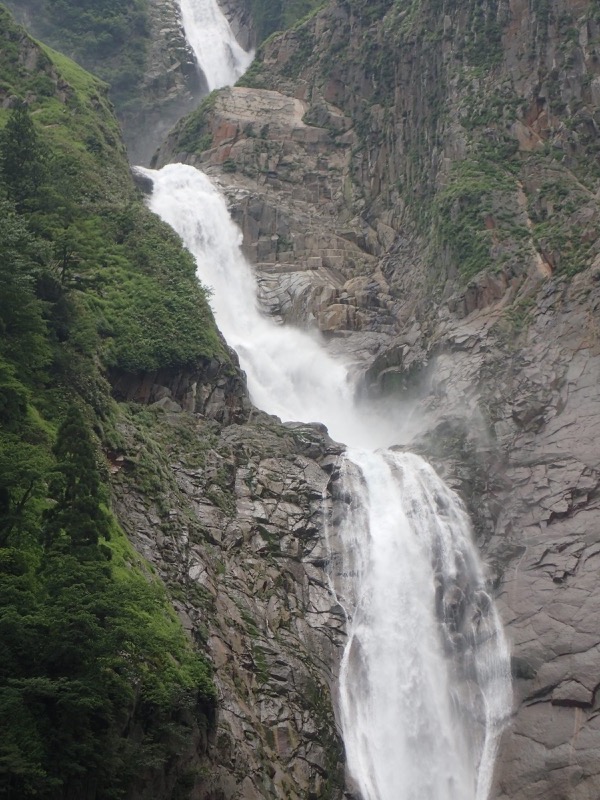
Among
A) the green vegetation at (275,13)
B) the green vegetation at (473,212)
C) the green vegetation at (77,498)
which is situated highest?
the green vegetation at (275,13)

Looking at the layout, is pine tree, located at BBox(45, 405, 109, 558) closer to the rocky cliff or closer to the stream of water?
the stream of water

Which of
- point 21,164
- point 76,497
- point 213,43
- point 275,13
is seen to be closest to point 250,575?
point 76,497

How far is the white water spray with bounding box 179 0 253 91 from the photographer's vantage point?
303 ft

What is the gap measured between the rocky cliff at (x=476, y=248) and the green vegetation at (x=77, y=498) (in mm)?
11627

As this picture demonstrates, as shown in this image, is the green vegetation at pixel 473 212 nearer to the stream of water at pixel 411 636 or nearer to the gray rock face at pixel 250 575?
the stream of water at pixel 411 636

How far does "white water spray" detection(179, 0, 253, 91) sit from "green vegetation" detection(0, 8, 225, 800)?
1912 inches

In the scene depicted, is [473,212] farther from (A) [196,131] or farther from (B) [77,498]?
(B) [77,498]

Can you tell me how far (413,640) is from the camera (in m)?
34.9

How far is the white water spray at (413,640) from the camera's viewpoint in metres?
31.9

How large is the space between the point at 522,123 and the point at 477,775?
3810cm

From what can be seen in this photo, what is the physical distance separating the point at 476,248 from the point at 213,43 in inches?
2119

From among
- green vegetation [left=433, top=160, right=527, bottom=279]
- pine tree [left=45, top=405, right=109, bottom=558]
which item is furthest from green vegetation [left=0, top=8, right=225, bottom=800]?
green vegetation [left=433, top=160, right=527, bottom=279]

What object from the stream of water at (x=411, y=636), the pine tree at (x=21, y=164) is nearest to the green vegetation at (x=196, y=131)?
the stream of water at (x=411, y=636)

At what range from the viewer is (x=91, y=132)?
53.1 meters
